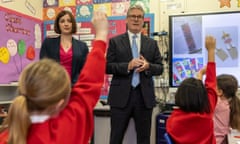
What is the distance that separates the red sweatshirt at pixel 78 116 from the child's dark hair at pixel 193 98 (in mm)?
707

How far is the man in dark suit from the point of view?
2.49 meters

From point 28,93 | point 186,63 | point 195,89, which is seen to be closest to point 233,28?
point 186,63

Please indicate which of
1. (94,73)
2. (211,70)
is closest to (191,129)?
(211,70)

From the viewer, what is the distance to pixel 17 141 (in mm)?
894

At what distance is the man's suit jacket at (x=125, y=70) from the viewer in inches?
98.2

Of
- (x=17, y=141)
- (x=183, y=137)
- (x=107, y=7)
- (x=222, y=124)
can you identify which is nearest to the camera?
(x=17, y=141)

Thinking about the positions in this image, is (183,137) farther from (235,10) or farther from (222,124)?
(235,10)

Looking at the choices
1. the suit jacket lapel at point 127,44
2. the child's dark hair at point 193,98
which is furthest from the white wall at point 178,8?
the child's dark hair at point 193,98

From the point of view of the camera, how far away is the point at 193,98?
1.61 metres

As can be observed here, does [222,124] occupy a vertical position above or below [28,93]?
below

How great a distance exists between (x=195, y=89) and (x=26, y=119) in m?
1.00

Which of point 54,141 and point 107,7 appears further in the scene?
point 107,7

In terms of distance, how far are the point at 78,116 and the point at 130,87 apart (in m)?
1.55

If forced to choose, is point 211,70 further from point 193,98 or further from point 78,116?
point 78,116
